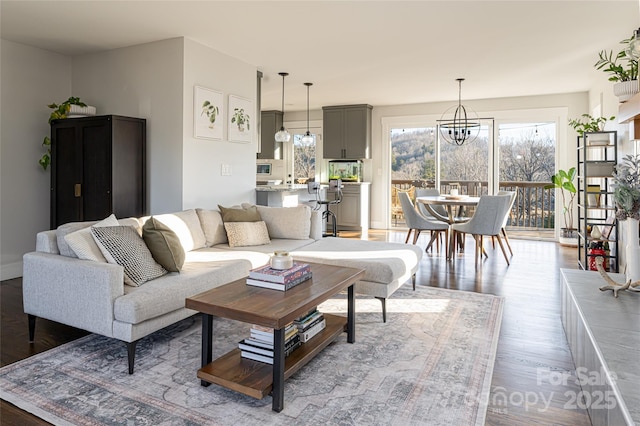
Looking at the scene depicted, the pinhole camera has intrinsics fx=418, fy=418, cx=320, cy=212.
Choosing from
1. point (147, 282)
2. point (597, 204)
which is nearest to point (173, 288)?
point (147, 282)

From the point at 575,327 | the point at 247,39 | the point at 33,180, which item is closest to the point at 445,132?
the point at 247,39

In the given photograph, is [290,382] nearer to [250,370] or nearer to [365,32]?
[250,370]

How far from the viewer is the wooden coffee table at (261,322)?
191cm

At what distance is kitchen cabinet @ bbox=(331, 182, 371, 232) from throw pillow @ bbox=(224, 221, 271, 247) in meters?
4.29

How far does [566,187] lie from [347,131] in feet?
13.1

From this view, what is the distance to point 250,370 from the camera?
209cm

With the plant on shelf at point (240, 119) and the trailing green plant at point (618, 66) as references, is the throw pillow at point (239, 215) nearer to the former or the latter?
the plant on shelf at point (240, 119)

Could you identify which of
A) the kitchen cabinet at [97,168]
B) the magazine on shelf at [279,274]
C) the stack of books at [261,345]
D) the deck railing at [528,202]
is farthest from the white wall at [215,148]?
the deck railing at [528,202]

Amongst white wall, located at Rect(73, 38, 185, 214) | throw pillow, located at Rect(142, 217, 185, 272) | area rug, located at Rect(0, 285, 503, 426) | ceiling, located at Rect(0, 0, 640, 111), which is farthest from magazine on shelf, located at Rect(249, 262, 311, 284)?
white wall, located at Rect(73, 38, 185, 214)

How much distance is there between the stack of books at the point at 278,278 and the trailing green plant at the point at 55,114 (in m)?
3.58

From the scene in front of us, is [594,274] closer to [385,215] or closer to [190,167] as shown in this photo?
[190,167]

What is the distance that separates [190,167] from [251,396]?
3.06m

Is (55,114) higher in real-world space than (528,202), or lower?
higher

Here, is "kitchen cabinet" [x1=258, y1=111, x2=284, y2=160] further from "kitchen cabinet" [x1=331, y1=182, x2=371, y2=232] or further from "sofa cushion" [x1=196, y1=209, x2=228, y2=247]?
"sofa cushion" [x1=196, y1=209, x2=228, y2=247]
